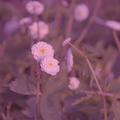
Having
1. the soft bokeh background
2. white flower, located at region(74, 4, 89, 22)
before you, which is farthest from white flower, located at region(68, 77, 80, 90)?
white flower, located at region(74, 4, 89, 22)

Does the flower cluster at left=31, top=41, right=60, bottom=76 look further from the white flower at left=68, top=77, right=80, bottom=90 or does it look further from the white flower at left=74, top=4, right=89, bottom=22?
the white flower at left=74, top=4, right=89, bottom=22

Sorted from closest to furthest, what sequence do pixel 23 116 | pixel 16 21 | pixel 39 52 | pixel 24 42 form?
1. pixel 39 52
2. pixel 23 116
3. pixel 24 42
4. pixel 16 21

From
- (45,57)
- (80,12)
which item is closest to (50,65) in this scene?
(45,57)

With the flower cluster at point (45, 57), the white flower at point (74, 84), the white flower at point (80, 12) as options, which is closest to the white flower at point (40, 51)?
the flower cluster at point (45, 57)

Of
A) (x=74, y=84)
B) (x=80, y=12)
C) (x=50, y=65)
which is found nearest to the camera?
(x=50, y=65)

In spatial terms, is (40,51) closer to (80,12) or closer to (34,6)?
(34,6)

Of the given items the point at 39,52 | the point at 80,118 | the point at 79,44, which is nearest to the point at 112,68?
the point at 79,44

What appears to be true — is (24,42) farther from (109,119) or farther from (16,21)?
(109,119)
